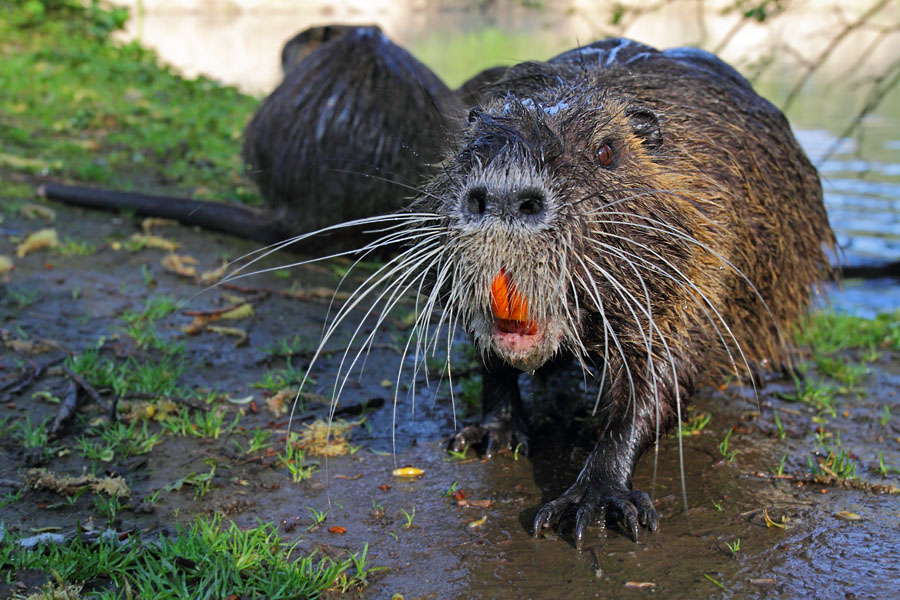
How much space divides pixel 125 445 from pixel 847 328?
9.65 feet

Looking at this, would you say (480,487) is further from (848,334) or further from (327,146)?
(327,146)

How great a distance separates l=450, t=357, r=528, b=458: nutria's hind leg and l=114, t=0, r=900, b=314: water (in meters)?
1.09

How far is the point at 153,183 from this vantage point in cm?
523

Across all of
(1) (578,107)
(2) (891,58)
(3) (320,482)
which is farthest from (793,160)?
(2) (891,58)

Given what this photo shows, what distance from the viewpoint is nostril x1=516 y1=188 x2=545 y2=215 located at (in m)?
1.84

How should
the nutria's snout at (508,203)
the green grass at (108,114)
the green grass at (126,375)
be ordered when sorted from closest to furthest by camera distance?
the nutria's snout at (508,203), the green grass at (126,375), the green grass at (108,114)

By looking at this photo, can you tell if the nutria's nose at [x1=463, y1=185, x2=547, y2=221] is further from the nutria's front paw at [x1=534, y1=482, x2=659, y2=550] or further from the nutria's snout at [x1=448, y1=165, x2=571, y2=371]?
the nutria's front paw at [x1=534, y1=482, x2=659, y2=550]

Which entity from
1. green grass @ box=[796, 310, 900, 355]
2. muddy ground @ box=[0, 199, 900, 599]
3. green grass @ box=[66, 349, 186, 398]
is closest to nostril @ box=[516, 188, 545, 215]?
muddy ground @ box=[0, 199, 900, 599]

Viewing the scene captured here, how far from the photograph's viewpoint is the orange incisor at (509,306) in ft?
6.22

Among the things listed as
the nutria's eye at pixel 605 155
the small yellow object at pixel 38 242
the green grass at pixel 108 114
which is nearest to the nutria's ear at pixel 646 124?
the nutria's eye at pixel 605 155

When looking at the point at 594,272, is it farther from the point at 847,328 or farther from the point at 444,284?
the point at 847,328

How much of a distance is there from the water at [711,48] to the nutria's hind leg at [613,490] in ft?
4.19

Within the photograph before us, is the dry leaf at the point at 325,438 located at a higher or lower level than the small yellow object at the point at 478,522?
higher

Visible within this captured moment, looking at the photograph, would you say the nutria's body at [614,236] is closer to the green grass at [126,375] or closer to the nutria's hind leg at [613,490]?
the nutria's hind leg at [613,490]
